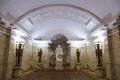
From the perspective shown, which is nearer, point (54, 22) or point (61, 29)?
point (54, 22)

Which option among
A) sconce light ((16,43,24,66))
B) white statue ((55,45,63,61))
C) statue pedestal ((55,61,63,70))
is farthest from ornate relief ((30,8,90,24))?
statue pedestal ((55,61,63,70))

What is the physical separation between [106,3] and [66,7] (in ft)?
7.06

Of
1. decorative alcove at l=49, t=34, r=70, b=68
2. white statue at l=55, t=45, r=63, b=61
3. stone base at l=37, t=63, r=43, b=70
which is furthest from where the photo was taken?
decorative alcove at l=49, t=34, r=70, b=68

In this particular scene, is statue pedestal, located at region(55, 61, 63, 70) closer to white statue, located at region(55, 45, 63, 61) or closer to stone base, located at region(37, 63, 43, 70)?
white statue, located at region(55, 45, 63, 61)

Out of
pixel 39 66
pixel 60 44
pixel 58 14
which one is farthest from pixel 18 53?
pixel 60 44

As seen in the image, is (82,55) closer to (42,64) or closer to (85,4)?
(42,64)

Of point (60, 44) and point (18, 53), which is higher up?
point (60, 44)

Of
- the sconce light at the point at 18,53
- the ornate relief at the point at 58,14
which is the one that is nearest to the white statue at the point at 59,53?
the ornate relief at the point at 58,14

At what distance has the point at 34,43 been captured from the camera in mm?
10422

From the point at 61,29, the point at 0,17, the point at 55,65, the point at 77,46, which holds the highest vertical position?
the point at 61,29

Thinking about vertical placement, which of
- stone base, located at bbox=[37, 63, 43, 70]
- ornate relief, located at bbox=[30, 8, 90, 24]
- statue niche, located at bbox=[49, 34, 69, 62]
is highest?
ornate relief, located at bbox=[30, 8, 90, 24]

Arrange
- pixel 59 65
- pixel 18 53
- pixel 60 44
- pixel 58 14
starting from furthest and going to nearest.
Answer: pixel 60 44, pixel 59 65, pixel 58 14, pixel 18 53

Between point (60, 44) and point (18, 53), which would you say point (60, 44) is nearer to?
point (60, 44)

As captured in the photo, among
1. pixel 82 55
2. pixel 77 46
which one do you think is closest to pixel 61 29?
pixel 77 46
